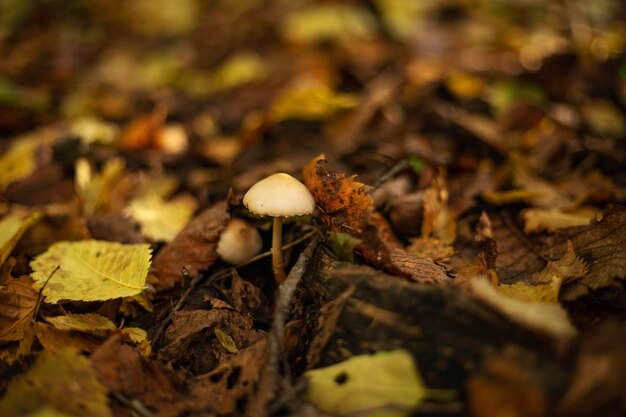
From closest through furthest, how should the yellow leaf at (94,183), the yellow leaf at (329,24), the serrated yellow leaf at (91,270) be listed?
the serrated yellow leaf at (91,270), the yellow leaf at (94,183), the yellow leaf at (329,24)

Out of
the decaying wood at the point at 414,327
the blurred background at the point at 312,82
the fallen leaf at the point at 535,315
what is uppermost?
the fallen leaf at the point at 535,315

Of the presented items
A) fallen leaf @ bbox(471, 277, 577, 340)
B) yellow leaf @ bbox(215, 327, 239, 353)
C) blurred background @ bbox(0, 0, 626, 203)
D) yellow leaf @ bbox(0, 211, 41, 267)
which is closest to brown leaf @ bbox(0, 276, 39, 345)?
yellow leaf @ bbox(0, 211, 41, 267)

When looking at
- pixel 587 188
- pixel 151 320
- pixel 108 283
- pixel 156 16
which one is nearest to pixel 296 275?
pixel 151 320

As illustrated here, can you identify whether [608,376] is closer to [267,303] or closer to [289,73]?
[267,303]

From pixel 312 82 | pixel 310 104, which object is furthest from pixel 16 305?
pixel 312 82

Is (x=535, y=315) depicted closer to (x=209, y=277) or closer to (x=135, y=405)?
(x=135, y=405)

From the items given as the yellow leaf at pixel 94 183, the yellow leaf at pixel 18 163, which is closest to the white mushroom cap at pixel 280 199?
the yellow leaf at pixel 94 183

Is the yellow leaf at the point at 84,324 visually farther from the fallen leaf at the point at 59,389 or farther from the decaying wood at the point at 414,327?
the decaying wood at the point at 414,327
